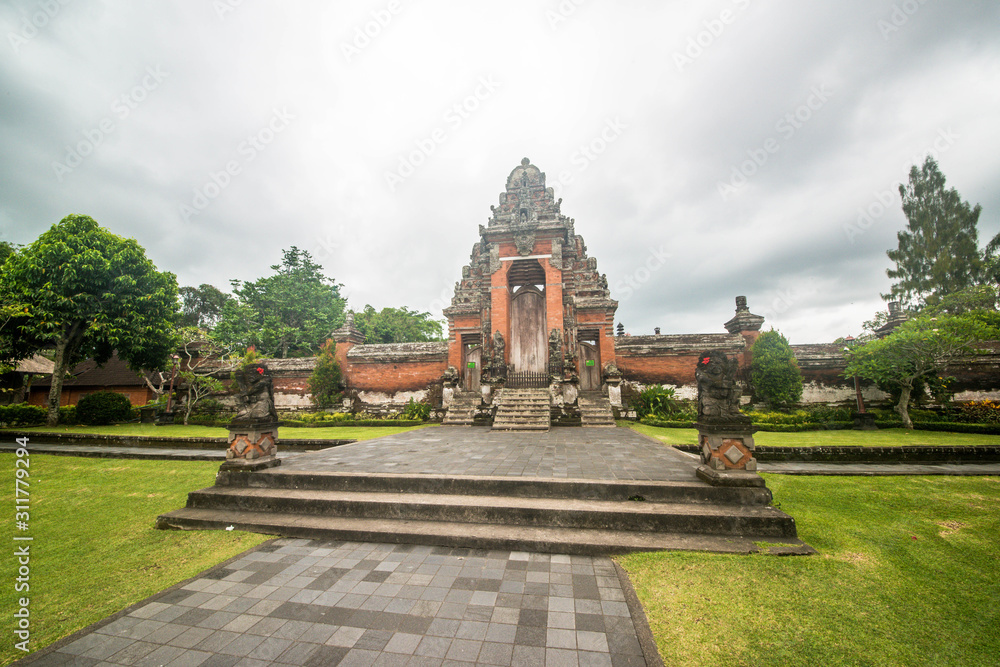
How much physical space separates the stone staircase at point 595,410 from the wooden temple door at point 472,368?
13.5ft

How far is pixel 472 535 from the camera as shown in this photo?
3.77m

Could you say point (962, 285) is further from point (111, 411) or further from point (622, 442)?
point (111, 411)

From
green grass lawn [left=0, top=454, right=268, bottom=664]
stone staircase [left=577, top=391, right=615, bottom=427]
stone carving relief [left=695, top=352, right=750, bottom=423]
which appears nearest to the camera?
green grass lawn [left=0, top=454, right=268, bottom=664]

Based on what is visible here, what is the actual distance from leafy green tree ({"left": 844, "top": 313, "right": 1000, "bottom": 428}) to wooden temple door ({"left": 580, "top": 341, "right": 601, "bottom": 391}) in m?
8.05

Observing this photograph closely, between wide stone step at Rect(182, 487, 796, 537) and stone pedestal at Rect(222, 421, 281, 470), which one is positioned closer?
wide stone step at Rect(182, 487, 796, 537)

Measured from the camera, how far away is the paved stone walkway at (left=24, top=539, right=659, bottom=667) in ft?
7.18

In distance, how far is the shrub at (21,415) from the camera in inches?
525

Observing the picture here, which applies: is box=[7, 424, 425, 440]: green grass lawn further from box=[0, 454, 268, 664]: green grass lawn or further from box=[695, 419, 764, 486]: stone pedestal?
box=[695, 419, 764, 486]: stone pedestal

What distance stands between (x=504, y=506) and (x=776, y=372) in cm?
1347

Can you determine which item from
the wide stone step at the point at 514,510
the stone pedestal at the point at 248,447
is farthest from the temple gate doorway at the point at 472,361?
the wide stone step at the point at 514,510

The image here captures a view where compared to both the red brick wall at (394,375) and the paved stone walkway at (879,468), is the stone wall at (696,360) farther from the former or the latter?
Answer: the red brick wall at (394,375)

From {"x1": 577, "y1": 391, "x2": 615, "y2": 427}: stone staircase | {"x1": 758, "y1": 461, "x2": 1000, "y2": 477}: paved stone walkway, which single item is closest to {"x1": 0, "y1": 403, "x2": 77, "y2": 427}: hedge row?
{"x1": 577, "y1": 391, "x2": 615, "y2": 427}: stone staircase

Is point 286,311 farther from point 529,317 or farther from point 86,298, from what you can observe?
point 529,317

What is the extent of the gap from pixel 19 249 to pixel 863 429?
1160 inches
